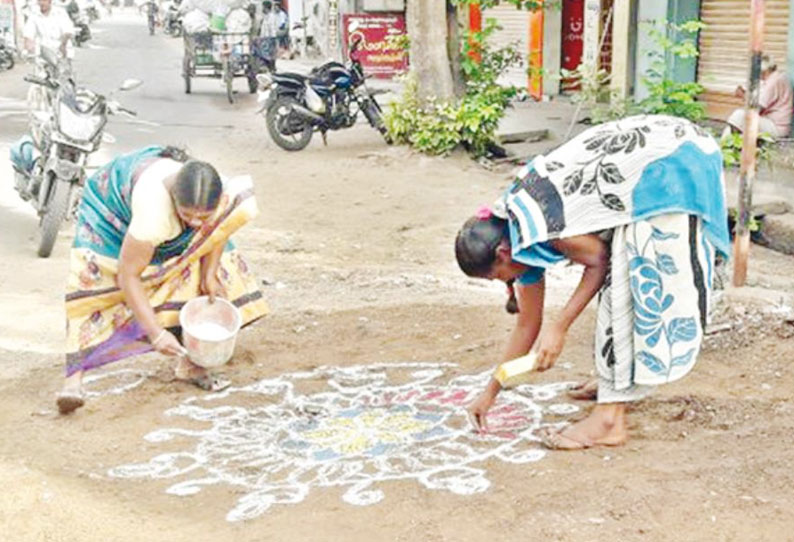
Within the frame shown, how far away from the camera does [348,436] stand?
3.90m

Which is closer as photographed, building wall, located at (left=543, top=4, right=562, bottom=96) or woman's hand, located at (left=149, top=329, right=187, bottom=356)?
woman's hand, located at (left=149, top=329, right=187, bottom=356)

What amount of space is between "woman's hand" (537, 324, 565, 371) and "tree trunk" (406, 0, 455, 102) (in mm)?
7601

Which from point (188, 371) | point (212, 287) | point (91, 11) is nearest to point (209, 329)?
point (212, 287)

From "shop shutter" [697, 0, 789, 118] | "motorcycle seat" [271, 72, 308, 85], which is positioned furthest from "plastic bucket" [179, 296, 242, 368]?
"shop shutter" [697, 0, 789, 118]

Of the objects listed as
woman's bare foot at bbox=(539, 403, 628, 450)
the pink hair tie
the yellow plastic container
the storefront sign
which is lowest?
woman's bare foot at bbox=(539, 403, 628, 450)

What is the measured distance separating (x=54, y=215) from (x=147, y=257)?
323cm

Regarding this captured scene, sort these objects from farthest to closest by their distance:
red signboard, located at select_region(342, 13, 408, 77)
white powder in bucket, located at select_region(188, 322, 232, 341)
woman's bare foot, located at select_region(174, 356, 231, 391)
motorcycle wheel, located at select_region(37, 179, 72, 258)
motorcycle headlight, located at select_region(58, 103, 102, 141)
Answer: red signboard, located at select_region(342, 13, 408, 77)
motorcycle headlight, located at select_region(58, 103, 102, 141)
motorcycle wheel, located at select_region(37, 179, 72, 258)
woman's bare foot, located at select_region(174, 356, 231, 391)
white powder in bucket, located at select_region(188, 322, 232, 341)

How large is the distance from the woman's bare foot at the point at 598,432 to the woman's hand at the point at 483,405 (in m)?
0.25

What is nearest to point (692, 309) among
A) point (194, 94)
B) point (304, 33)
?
point (194, 94)

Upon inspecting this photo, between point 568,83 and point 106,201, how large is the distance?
40.4ft

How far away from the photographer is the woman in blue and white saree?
3.29 m

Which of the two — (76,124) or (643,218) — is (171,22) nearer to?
(76,124)

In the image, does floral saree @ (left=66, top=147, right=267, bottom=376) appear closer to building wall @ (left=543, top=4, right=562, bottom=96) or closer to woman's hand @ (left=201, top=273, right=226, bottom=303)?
woman's hand @ (left=201, top=273, right=226, bottom=303)

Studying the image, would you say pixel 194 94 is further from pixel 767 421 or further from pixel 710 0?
pixel 767 421
